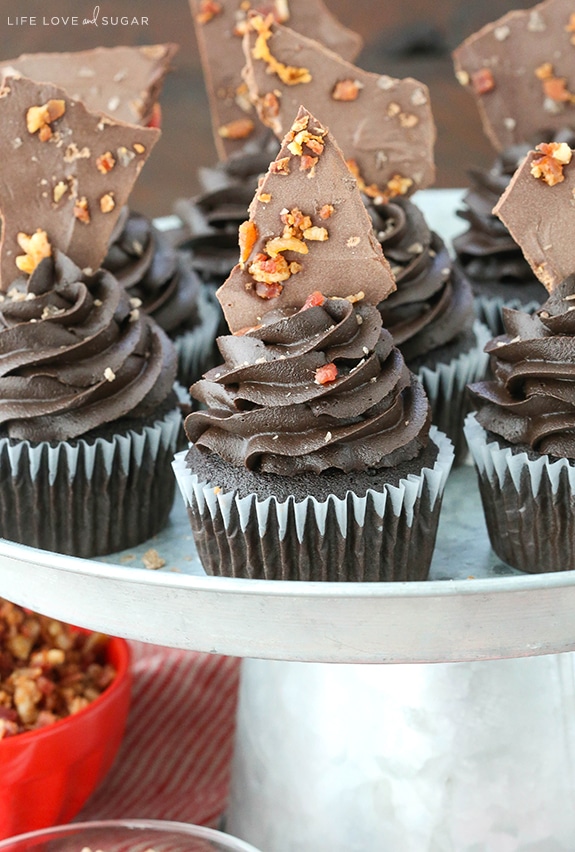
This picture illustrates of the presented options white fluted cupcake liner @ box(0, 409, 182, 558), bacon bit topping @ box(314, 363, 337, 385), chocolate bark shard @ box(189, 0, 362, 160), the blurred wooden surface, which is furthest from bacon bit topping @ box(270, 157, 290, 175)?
the blurred wooden surface

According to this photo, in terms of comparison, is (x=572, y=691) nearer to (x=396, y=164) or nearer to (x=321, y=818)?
(x=321, y=818)

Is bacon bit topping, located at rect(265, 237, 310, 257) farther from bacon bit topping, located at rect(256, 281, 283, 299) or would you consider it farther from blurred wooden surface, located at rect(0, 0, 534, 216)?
blurred wooden surface, located at rect(0, 0, 534, 216)

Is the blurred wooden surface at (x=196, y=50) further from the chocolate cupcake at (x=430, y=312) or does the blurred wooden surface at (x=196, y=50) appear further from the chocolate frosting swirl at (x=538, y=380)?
the chocolate frosting swirl at (x=538, y=380)

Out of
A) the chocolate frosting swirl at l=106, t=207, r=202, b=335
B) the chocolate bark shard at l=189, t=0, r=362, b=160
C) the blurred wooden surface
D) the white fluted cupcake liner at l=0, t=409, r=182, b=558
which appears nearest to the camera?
the white fluted cupcake liner at l=0, t=409, r=182, b=558

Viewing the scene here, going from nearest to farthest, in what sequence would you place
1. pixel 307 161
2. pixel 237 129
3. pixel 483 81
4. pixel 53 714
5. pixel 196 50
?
pixel 307 161 → pixel 53 714 → pixel 483 81 → pixel 237 129 → pixel 196 50

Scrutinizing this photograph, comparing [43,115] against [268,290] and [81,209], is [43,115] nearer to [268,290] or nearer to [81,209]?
[81,209]

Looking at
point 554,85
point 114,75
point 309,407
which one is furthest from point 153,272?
point 554,85

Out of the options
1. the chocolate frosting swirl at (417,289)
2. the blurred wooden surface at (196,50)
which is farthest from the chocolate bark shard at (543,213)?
the blurred wooden surface at (196,50)
